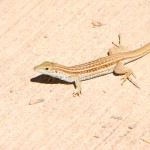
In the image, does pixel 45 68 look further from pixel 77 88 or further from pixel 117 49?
pixel 117 49

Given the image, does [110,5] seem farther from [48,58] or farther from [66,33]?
[48,58]

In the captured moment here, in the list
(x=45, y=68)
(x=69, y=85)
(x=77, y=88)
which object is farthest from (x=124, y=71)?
(x=45, y=68)

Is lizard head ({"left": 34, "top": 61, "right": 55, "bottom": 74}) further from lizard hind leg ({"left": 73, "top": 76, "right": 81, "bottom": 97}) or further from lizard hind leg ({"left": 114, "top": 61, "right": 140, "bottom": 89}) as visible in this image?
lizard hind leg ({"left": 114, "top": 61, "right": 140, "bottom": 89})

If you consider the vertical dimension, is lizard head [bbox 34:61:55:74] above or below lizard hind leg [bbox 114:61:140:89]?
above

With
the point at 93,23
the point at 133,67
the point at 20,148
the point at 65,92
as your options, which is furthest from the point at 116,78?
the point at 20,148

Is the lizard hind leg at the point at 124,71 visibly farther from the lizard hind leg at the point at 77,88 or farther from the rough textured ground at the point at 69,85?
the lizard hind leg at the point at 77,88

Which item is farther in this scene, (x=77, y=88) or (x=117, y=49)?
(x=117, y=49)

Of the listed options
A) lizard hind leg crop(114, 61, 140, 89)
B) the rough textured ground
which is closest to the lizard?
lizard hind leg crop(114, 61, 140, 89)
